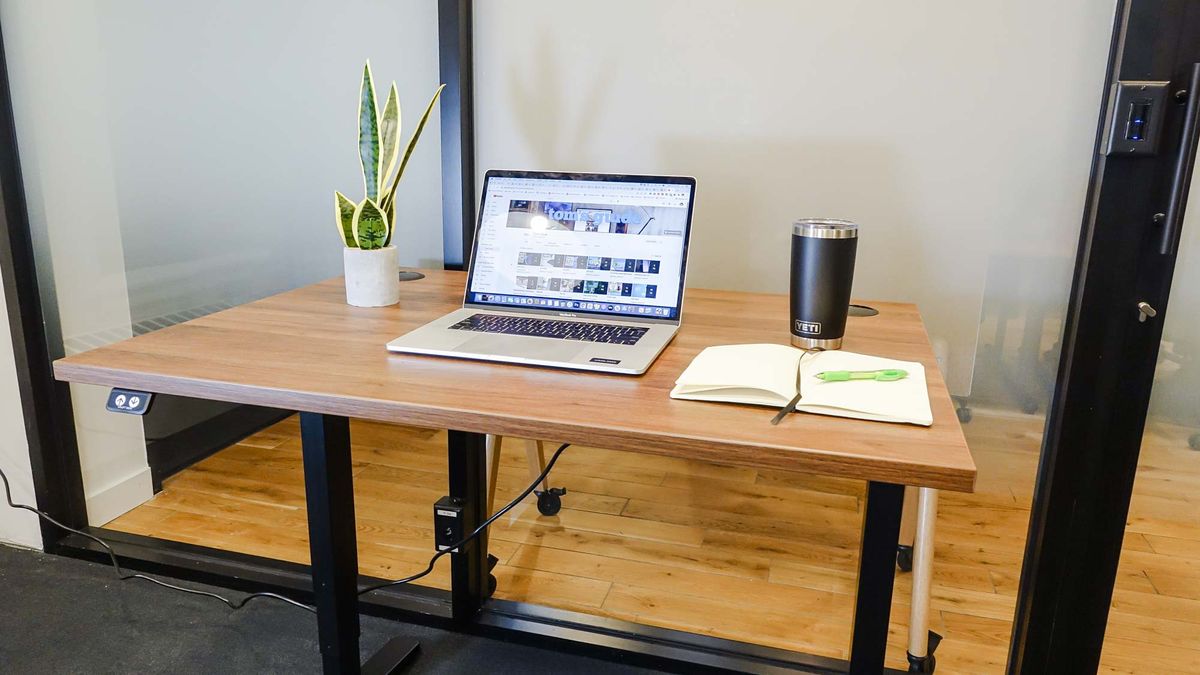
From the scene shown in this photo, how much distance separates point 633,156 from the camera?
176cm

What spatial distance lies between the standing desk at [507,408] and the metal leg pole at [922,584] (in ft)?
0.48

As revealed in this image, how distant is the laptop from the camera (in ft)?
4.22

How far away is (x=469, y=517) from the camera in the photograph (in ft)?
5.37

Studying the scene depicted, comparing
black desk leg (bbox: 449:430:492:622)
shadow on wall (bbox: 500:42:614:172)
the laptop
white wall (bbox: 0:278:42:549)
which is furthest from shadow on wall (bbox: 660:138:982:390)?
white wall (bbox: 0:278:42:549)

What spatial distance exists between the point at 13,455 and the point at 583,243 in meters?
1.55

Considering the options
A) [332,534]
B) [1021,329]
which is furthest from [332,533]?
[1021,329]

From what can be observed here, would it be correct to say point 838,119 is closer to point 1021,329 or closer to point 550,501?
point 1021,329

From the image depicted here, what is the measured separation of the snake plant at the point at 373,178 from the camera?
4.62 ft

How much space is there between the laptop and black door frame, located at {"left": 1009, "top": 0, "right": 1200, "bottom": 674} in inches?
24.6

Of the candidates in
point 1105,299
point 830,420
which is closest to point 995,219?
point 1105,299

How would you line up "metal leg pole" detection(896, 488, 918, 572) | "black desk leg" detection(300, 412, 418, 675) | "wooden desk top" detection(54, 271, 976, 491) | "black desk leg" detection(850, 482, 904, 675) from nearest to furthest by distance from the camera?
1. "wooden desk top" detection(54, 271, 976, 491)
2. "black desk leg" detection(850, 482, 904, 675)
3. "black desk leg" detection(300, 412, 418, 675)
4. "metal leg pole" detection(896, 488, 918, 572)

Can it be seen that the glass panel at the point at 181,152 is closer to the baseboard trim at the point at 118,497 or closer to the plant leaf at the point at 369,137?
the baseboard trim at the point at 118,497

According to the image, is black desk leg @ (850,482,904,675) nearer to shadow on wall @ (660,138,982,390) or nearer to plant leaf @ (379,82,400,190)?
shadow on wall @ (660,138,982,390)

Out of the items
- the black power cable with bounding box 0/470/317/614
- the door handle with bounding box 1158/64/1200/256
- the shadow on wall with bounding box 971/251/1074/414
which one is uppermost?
the door handle with bounding box 1158/64/1200/256
